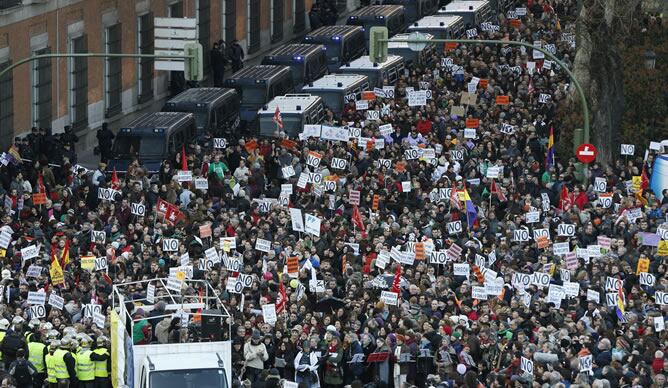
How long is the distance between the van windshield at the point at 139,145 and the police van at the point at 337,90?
5.91 meters

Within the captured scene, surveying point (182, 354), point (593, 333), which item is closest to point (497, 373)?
point (593, 333)

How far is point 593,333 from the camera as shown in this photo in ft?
119

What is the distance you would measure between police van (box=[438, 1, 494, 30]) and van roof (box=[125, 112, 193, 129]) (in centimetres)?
1575

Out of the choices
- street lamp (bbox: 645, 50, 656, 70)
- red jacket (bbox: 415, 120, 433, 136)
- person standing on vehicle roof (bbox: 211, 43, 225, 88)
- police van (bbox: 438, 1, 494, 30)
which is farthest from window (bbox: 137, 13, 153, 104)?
street lamp (bbox: 645, 50, 656, 70)

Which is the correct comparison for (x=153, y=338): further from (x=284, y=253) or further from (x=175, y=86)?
(x=175, y=86)

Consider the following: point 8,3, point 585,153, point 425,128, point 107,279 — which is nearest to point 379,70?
point 425,128

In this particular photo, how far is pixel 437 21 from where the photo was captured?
6712 cm

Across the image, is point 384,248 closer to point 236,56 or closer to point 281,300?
point 281,300

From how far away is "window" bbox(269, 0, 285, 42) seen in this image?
247 ft

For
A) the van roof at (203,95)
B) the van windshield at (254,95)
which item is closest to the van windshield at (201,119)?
the van roof at (203,95)

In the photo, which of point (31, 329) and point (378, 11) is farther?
point (378, 11)

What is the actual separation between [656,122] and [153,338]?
21057mm

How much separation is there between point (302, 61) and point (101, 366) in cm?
2549

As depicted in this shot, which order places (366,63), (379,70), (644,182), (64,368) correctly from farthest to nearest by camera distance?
(366,63) < (379,70) < (644,182) < (64,368)
